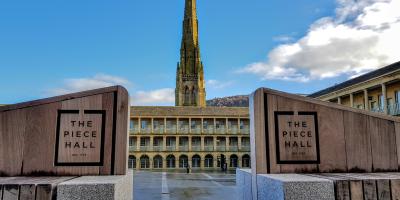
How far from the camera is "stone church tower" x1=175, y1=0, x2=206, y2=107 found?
9619cm

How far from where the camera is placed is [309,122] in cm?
456

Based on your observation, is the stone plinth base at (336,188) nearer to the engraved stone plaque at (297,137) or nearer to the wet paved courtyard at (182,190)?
the engraved stone plaque at (297,137)

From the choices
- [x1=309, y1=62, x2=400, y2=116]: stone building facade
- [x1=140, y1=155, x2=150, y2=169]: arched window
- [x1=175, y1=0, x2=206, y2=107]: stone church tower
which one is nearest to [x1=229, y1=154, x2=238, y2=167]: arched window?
[x1=140, y1=155, x2=150, y2=169]: arched window

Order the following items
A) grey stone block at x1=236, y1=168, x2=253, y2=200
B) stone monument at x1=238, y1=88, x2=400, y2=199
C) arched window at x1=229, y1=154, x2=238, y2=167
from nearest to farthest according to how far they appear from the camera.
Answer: stone monument at x1=238, y1=88, x2=400, y2=199 → grey stone block at x1=236, y1=168, x2=253, y2=200 → arched window at x1=229, y1=154, x2=238, y2=167

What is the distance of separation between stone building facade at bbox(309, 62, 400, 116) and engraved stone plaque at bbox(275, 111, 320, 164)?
28375 mm

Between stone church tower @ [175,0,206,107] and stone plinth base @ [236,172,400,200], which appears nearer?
stone plinth base @ [236,172,400,200]

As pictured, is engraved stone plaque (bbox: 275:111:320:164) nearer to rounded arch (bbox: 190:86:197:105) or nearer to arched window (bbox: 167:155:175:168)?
arched window (bbox: 167:155:175:168)

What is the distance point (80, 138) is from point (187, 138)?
56656mm

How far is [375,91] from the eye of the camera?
33.8 meters

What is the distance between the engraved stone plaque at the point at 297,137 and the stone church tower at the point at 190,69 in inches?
3518

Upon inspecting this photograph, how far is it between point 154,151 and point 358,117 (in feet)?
184

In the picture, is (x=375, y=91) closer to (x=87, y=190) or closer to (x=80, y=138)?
(x=80, y=138)

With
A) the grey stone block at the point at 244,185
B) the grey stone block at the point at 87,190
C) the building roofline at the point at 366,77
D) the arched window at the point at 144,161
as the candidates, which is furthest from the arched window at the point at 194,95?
the grey stone block at the point at 87,190

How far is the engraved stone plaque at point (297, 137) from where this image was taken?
4449 mm
